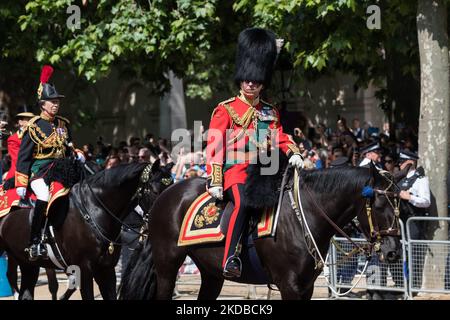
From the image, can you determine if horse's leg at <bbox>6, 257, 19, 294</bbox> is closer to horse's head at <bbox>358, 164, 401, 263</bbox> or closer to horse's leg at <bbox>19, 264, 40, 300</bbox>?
horse's leg at <bbox>19, 264, 40, 300</bbox>

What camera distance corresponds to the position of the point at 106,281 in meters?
11.4

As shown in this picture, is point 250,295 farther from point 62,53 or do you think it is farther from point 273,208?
point 62,53

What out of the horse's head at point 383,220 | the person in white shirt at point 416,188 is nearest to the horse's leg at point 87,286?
the horse's head at point 383,220

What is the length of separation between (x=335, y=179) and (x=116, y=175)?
3.19 metres

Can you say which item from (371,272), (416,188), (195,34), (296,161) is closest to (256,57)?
(296,161)

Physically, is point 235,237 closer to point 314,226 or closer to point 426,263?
point 314,226

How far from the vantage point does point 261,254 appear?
939cm

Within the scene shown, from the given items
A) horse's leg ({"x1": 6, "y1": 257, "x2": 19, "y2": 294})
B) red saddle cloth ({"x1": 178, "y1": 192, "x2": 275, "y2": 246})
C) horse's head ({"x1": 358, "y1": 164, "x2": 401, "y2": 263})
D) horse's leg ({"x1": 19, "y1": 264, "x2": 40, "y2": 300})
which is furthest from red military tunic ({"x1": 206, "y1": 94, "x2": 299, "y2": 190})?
horse's leg ({"x1": 6, "y1": 257, "x2": 19, "y2": 294})

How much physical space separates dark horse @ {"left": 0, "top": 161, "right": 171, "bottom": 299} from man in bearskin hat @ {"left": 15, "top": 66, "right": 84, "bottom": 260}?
0.72 feet

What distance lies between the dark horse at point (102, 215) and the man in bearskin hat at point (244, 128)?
69.5 inches

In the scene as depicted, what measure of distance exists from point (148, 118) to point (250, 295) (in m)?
23.0

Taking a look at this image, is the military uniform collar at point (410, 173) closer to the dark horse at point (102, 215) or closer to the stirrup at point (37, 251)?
the dark horse at point (102, 215)

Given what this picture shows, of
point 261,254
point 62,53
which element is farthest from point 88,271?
point 62,53

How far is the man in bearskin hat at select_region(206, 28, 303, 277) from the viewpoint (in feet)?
31.3
